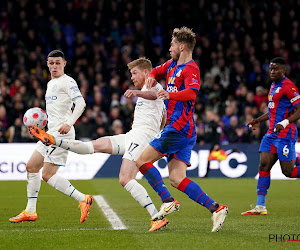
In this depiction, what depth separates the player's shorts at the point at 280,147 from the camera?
9.41 m

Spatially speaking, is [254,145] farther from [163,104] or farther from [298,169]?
[163,104]

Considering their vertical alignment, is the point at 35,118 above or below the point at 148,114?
below

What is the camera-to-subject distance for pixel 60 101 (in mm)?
8461

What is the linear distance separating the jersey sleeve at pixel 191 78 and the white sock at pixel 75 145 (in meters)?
1.53

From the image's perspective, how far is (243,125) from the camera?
Result: 18.2m

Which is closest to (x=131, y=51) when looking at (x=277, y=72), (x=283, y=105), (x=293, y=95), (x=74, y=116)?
(x=277, y=72)

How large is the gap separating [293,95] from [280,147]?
0.75 m

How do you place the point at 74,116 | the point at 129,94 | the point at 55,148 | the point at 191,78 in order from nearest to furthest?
1. the point at 129,94
2. the point at 191,78
3. the point at 74,116
4. the point at 55,148

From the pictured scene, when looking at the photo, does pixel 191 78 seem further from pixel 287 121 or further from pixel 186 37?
pixel 287 121

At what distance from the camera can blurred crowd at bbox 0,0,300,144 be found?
→ 1822cm

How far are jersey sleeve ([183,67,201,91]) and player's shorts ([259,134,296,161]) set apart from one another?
2.62 metres

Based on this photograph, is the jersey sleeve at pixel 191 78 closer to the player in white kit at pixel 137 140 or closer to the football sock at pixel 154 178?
the player in white kit at pixel 137 140

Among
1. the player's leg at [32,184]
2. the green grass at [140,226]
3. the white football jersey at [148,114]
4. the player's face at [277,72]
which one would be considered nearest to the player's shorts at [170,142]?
the white football jersey at [148,114]

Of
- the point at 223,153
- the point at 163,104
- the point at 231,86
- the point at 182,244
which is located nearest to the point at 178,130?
the point at 163,104
